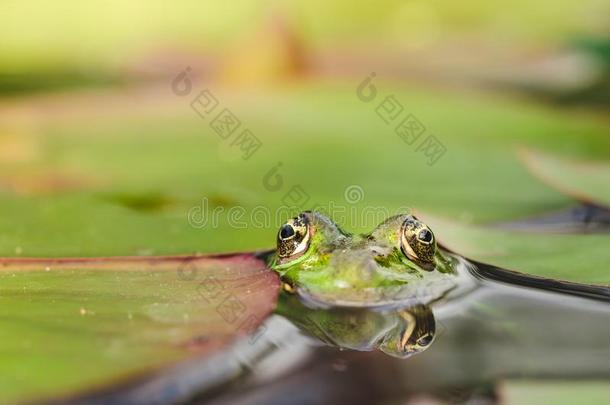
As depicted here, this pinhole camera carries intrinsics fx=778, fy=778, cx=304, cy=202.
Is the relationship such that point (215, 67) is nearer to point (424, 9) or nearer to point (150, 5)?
point (150, 5)

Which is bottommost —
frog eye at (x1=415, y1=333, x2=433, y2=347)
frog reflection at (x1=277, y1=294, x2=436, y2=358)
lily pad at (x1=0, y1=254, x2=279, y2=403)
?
frog eye at (x1=415, y1=333, x2=433, y2=347)

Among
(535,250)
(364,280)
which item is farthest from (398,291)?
(535,250)

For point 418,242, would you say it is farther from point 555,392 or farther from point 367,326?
point 555,392

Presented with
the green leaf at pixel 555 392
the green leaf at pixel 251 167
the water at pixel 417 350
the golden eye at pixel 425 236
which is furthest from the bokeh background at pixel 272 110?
the green leaf at pixel 555 392

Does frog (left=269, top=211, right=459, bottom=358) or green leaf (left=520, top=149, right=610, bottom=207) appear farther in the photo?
green leaf (left=520, top=149, right=610, bottom=207)

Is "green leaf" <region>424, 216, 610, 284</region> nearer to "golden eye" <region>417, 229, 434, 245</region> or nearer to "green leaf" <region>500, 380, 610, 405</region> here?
"golden eye" <region>417, 229, 434, 245</region>

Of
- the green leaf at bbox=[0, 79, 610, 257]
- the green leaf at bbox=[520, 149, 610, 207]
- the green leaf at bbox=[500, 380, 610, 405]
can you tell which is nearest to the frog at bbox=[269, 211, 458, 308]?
the green leaf at bbox=[0, 79, 610, 257]

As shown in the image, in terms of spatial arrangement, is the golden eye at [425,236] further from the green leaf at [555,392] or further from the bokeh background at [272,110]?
the green leaf at [555,392]
